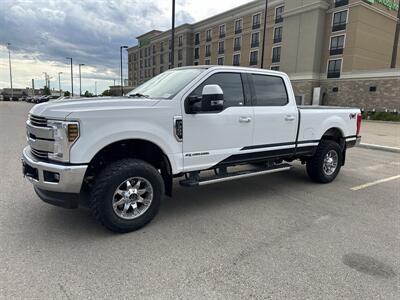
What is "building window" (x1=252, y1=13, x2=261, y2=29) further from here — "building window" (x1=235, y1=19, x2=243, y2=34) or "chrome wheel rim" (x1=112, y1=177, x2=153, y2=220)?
"chrome wheel rim" (x1=112, y1=177, x2=153, y2=220)

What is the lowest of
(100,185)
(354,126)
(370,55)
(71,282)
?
(71,282)

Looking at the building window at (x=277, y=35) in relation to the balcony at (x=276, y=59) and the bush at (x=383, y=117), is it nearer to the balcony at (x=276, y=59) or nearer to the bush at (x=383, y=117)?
the balcony at (x=276, y=59)

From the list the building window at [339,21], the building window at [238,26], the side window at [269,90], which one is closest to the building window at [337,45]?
the building window at [339,21]

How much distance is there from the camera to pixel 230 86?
4660 millimetres

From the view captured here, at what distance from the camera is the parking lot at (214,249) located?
2695 mm

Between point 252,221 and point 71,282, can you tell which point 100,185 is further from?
point 252,221

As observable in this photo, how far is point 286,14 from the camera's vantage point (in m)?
43.5

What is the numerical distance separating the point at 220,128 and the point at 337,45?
41.7 metres

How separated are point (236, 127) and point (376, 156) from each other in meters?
7.24

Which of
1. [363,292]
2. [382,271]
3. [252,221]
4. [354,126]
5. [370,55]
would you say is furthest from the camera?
[370,55]

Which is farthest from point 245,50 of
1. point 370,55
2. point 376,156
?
point 376,156

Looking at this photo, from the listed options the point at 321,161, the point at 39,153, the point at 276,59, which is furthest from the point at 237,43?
the point at 39,153

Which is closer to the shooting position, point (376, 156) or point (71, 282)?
point (71, 282)

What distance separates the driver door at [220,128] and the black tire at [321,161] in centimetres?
193
